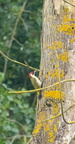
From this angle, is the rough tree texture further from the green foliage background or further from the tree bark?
the green foliage background

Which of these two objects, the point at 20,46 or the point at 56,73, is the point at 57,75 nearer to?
the point at 56,73

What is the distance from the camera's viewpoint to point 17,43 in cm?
846

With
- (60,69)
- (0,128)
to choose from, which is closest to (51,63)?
(60,69)

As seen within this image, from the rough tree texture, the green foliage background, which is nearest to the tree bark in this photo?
the rough tree texture

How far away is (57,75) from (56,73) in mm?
21

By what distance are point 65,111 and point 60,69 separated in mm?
374

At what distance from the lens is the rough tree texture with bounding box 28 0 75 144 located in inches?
142

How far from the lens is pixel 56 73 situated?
146 inches

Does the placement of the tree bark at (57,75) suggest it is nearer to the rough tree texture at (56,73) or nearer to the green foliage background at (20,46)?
the rough tree texture at (56,73)

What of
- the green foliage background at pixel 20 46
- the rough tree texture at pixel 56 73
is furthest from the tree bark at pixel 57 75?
the green foliage background at pixel 20 46

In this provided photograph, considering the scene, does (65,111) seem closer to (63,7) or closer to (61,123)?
(61,123)

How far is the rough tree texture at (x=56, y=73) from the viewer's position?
3.61m

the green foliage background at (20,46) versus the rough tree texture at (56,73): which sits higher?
the rough tree texture at (56,73)

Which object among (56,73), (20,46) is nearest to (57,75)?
(56,73)
